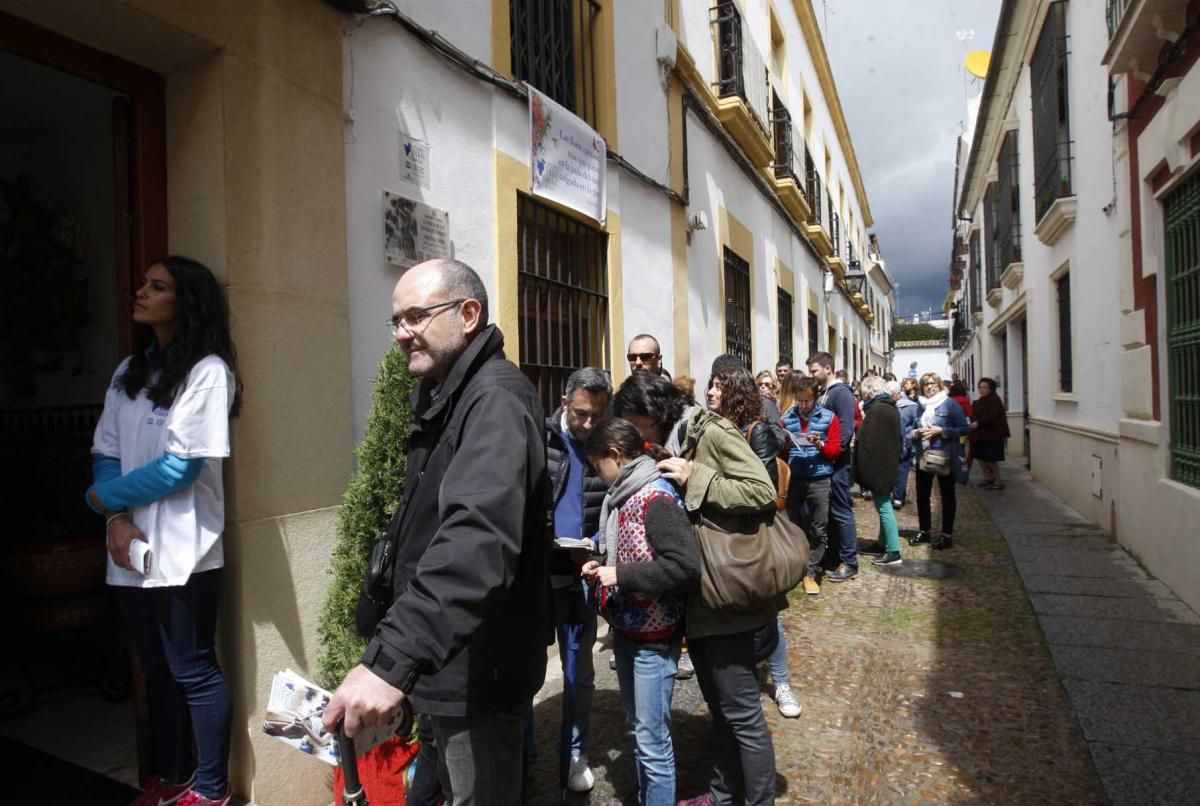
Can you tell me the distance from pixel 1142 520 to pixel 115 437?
7.05 meters

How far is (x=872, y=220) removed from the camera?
100ft

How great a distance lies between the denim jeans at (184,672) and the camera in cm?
248

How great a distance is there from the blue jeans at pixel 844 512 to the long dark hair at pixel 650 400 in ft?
11.7

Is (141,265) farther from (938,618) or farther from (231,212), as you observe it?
(938,618)

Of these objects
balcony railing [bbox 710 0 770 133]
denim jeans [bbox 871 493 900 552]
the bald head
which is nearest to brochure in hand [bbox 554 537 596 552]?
the bald head

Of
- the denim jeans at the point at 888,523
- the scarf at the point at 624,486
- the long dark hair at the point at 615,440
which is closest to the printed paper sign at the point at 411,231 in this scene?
the long dark hair at the point at 615,440

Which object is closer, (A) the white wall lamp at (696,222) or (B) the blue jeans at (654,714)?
(B) the blue jeans at (654,714)

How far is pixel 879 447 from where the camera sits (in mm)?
6070

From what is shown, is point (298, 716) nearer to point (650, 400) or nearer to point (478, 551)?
point (478, 551)

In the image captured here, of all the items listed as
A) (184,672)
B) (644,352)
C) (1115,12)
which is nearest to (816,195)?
(1115,12)

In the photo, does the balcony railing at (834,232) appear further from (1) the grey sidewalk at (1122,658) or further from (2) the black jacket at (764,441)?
(2) the black jacket at (764,441)

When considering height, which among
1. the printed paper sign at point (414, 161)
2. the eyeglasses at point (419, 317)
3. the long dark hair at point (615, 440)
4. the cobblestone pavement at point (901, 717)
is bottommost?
the cobblestone pavement at point (901, 717)

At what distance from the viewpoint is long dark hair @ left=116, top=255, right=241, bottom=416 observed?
97.4 inches

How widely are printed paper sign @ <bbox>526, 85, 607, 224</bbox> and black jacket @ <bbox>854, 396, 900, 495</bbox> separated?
2892 millimetres
